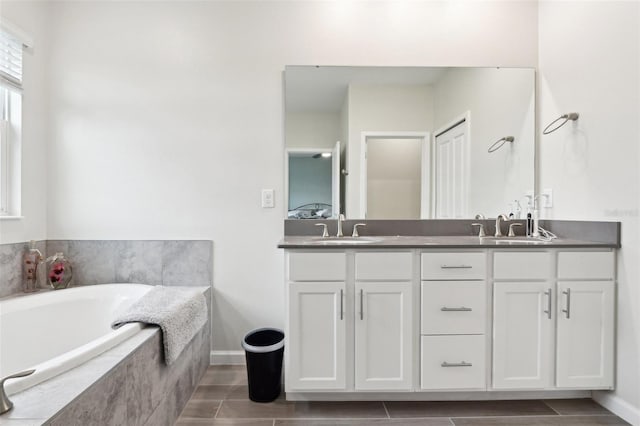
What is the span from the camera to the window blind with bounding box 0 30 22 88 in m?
1.94

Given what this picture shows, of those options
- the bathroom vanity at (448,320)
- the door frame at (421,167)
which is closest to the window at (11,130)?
the bathroom vanity at (448,320)

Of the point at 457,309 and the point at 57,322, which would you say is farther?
the point at 57,322

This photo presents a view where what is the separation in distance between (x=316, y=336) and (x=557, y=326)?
1.23 metres

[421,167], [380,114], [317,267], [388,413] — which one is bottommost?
[388,413]

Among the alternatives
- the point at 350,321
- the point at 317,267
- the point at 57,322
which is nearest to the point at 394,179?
the point at 317,267

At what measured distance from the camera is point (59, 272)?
6.94ft

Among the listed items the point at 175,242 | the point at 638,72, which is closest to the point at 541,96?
the point at 638,72

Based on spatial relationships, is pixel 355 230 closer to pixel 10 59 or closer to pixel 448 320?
pixel 448 320

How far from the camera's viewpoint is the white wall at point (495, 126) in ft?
7.45

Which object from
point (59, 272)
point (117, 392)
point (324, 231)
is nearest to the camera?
point (117, 392)

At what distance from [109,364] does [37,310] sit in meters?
1.10

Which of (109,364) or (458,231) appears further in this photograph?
(458,231)

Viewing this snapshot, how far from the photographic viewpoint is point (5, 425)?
0.80 metres

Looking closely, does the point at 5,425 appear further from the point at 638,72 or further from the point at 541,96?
the point at 541,96
